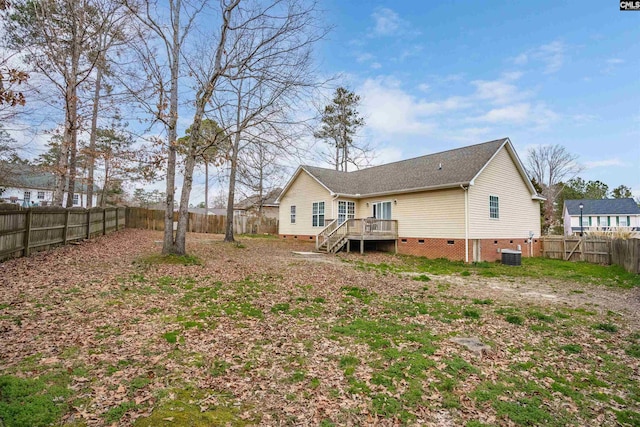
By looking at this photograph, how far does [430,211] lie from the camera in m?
16.8

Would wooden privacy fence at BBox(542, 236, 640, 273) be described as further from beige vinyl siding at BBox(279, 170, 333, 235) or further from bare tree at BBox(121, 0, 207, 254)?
bare tree at BBox(121, 0, 207, 254)

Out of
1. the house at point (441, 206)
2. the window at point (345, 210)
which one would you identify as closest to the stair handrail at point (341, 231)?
the house at point (441, 206)

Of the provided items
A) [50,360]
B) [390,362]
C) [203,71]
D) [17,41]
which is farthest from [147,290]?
[17,41]

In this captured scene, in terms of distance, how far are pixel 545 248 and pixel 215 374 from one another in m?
20.9

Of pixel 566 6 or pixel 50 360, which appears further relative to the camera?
pixel 566 6

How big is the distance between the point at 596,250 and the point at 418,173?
956 cm

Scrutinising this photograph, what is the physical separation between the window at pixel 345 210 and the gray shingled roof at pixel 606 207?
36.7 metres

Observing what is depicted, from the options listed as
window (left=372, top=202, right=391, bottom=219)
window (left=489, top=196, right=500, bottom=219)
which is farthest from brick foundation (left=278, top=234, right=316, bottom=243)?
window (left=489, top=196, right=500, bottom=219)

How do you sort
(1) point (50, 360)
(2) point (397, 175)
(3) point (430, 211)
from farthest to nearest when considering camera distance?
(2) point (397, 175)
(3) point (430, 211)
(1) point (50, 360)

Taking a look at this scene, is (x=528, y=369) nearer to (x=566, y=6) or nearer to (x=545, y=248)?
(x=566, y=6)

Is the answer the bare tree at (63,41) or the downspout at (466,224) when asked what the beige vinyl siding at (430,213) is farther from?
the bare tree at (63,41)

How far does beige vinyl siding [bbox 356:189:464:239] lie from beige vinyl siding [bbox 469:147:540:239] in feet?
2.07

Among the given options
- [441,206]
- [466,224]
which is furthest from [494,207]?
[441,206]

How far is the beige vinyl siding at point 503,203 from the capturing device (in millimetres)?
15727
